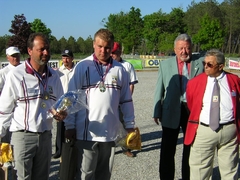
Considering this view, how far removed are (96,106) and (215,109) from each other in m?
1.54

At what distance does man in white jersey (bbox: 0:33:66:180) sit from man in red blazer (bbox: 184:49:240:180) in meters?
1.81

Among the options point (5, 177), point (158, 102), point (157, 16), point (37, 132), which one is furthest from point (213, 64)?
point (157, 16)

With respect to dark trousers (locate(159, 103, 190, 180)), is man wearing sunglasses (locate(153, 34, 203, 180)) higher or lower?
higher

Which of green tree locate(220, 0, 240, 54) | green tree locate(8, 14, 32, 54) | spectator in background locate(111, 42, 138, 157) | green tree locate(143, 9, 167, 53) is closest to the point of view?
spectator in background locate(111, 42, 138, 157)

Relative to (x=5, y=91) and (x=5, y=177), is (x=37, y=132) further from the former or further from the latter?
(x=5, y=177)

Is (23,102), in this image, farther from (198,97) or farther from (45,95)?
(198,97)

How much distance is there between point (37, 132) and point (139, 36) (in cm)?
6917

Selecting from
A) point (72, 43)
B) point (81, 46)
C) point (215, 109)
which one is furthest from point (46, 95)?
point (81, 46)

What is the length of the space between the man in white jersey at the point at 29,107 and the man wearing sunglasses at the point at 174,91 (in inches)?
73.3

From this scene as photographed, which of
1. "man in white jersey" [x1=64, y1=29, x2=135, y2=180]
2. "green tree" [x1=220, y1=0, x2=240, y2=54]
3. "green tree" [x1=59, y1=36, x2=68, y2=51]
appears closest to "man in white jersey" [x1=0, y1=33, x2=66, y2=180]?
"man in white jersey" [x1=64, y1=29, x2=135, y2=180]

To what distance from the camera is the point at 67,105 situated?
3.26 metres

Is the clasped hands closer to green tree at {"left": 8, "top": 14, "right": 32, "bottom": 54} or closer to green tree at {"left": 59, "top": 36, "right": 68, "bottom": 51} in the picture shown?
green tree at {"left": 8, "top": 14, "right": 32, "bottom": 54}

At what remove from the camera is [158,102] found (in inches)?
188

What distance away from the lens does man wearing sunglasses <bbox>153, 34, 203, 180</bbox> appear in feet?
15.1
